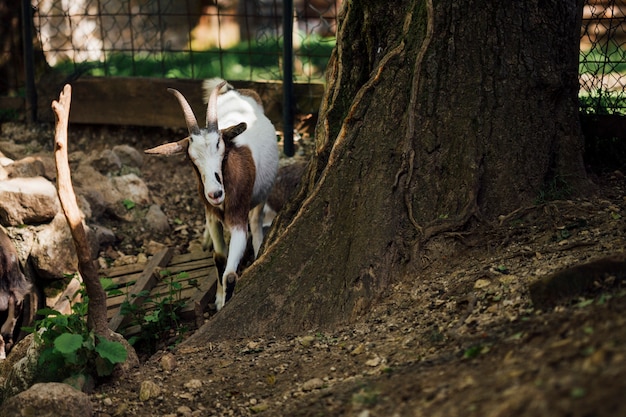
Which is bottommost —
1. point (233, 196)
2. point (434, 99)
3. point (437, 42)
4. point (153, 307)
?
point (153, 307)

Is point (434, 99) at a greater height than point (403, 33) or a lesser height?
lesser

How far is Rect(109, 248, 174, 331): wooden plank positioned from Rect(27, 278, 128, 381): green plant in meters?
1.17

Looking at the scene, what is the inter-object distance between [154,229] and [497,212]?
11.7 ft

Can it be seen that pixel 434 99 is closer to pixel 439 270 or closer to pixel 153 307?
pixel 439 270

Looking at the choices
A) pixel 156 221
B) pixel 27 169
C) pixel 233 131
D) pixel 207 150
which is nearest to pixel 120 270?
pixel 156 221

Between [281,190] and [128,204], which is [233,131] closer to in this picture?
[281,190]

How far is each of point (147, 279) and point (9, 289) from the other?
0.98 meters

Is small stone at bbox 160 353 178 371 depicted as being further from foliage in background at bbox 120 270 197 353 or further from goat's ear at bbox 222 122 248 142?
goat's ear at bbox 222 122 248 142

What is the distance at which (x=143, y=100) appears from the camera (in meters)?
8.41

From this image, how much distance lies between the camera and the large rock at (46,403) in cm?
375

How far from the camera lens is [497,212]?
14.5 ft

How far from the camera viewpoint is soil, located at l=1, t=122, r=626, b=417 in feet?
8.59

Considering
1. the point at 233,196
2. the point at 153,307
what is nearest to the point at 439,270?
the point at 233,196

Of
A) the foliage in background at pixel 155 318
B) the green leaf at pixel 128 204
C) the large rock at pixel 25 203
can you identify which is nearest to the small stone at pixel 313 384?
the foliage in background at pixel 155 318
